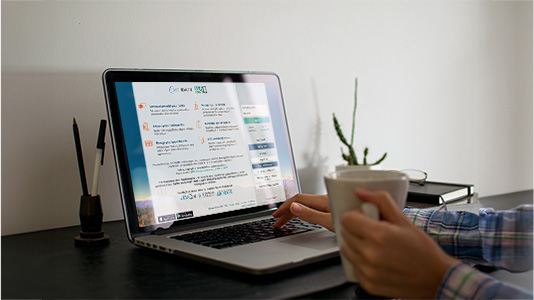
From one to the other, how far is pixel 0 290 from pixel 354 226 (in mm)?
437

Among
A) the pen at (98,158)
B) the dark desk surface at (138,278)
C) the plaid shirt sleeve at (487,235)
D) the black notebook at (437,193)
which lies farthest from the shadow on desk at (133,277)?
the black notebook at (437,193)

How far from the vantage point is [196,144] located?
92cm

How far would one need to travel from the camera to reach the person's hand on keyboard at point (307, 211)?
826 mm

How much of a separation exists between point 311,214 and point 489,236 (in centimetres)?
27

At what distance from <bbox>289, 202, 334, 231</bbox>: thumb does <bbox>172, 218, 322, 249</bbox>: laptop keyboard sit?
2cm

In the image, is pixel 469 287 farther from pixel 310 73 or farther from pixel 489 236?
pixel 310 73

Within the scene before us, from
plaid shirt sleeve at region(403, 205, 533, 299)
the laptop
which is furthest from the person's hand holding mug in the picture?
plaid shirt sleeve at region(403, 205, 533, 299)

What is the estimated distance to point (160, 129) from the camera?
0.88 meters

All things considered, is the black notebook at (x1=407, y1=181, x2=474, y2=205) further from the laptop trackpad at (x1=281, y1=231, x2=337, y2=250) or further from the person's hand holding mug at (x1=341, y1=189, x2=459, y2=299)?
the person's hand holding mug at (x1=341, y1=189, x2=459, y2=299)

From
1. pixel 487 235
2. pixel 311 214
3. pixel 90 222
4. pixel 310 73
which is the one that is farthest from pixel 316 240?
pixel 310 73

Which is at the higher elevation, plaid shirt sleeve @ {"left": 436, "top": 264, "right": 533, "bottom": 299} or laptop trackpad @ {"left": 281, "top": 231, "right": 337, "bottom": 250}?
laptop trackpad @ {"left": 281, "top": 231, "right": 337, "bottom": 250}

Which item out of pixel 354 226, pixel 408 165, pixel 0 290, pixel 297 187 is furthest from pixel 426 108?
pixel 0 290

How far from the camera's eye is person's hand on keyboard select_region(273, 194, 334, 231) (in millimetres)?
826

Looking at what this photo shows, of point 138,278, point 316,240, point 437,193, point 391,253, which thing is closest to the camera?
point 391,253
